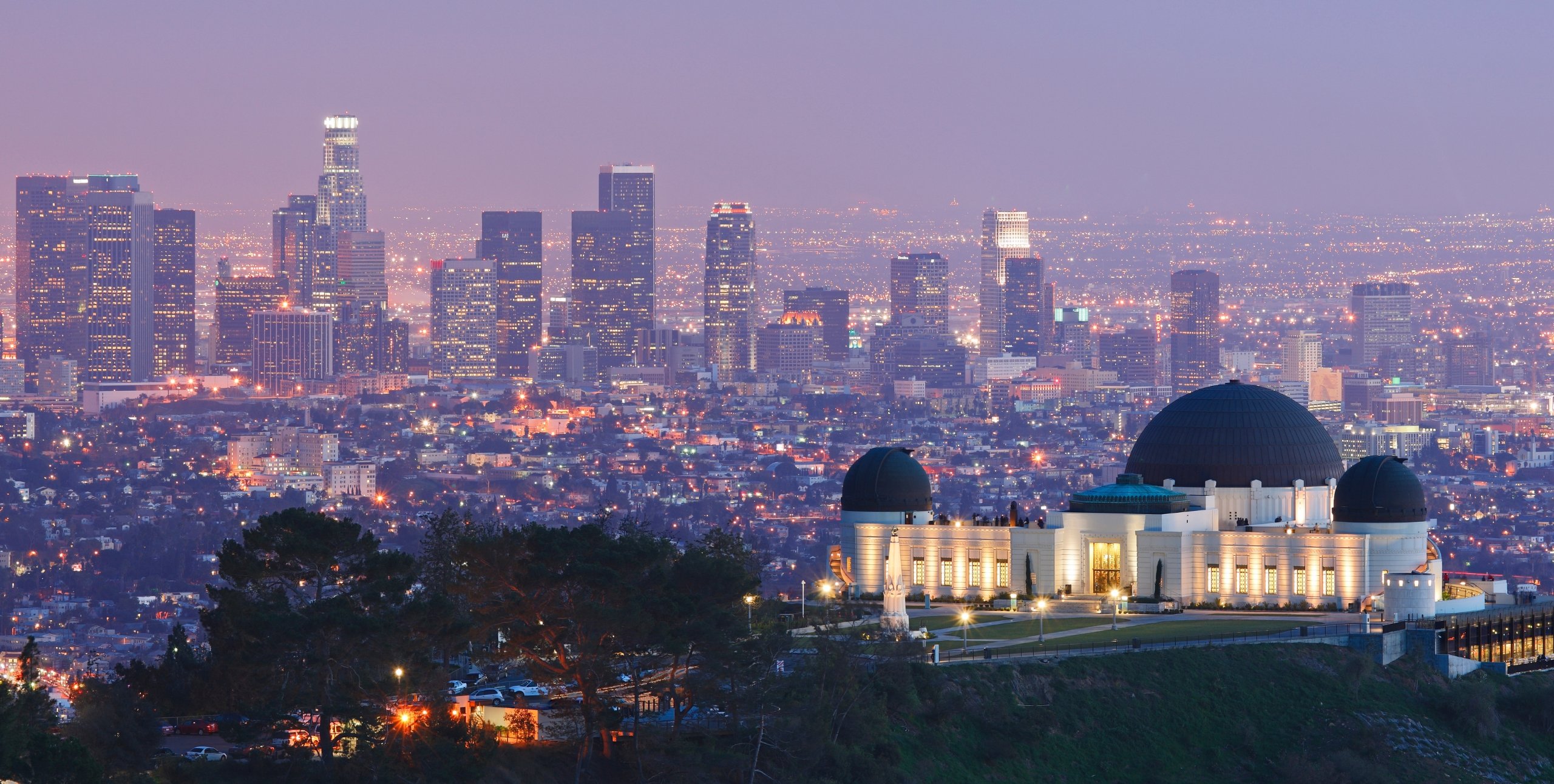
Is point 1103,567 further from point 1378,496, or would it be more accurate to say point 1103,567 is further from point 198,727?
point 198,727

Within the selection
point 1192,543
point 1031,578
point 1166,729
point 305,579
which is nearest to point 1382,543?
point 1192,543

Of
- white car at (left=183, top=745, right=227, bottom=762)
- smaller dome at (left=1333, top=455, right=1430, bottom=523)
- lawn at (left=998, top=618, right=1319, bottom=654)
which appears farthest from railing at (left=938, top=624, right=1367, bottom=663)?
white car at (left=183, top=745, right=227, bottom=762)

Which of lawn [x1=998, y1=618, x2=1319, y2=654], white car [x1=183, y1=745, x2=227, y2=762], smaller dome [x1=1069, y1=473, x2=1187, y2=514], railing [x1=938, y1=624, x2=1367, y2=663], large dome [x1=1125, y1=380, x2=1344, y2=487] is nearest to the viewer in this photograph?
white car [x1=183, y1=745, x2=227, y2=762]

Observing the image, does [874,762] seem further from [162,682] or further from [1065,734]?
[162,682]

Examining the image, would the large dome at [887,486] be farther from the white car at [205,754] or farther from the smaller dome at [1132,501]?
the white car at [205,754]

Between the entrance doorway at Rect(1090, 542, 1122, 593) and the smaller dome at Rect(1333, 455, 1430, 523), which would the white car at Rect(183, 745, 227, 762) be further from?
the smaller dome at Rect(1333, 455, 1430, 523)

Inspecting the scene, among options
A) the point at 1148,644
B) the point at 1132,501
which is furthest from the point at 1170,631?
the point at 1132,501
